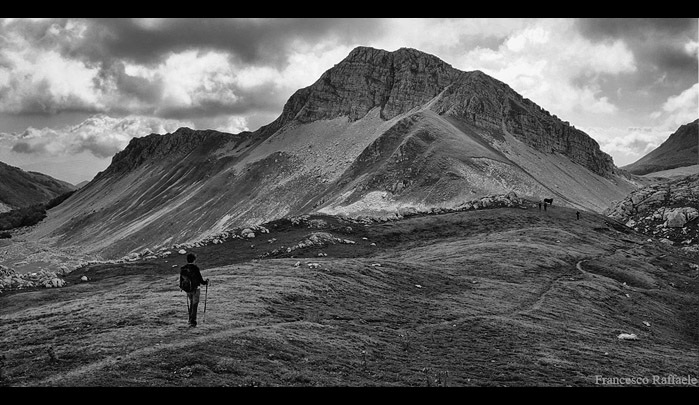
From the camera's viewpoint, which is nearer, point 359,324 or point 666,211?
point 359,324

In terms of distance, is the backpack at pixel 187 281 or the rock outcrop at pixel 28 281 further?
the rock outcrop at pixel 28 281

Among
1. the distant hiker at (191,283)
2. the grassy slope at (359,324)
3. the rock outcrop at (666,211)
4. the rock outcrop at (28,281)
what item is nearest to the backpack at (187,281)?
the distant hiker at (191,283)

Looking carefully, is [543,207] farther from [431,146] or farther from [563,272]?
[431,146]

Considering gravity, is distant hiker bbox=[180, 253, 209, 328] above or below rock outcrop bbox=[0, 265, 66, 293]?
above

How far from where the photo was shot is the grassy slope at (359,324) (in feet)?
61.3

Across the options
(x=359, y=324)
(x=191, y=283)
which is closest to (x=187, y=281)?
(x=191, y=283)

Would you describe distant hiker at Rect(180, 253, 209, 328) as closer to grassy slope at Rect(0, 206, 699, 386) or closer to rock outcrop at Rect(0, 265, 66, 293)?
grassy slope at Rect(0, 206, 699, 386)

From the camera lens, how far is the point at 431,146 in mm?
160625

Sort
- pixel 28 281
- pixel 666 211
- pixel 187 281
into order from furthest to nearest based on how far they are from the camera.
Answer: pixel 666 211 < pixel 28 281 < pixel 187 281

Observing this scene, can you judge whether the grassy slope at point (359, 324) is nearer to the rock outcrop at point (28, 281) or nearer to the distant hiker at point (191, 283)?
the distant hiker at point (191, 283)

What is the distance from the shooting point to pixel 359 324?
93.2 ft

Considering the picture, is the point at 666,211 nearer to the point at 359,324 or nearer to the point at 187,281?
the point at 359,324

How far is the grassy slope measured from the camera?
61.3ft

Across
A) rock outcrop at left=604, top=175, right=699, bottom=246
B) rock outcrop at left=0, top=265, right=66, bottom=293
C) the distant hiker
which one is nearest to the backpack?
the distant hiker
